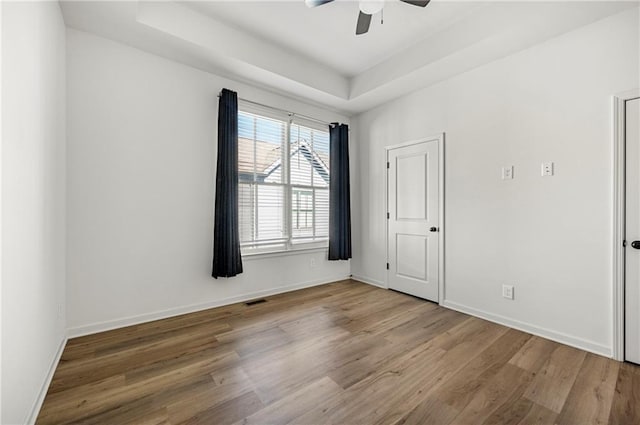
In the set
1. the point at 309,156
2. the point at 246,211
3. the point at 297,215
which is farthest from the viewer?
the point at 309,156

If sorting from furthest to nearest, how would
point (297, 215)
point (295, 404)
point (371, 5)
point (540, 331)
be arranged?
point (297, 215), point (540, 331), point (371, 5), point (295, 404)

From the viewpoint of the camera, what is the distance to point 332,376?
1953 millimetres

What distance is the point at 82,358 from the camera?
2.16 meters

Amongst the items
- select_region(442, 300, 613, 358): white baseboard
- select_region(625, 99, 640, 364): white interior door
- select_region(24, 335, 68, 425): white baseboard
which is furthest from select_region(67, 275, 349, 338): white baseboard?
select_region(625, 99, 640, 364): white interior door

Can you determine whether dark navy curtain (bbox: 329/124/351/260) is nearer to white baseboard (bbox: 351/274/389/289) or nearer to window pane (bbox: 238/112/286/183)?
white baseboard (bbox: 351/274/389/289)

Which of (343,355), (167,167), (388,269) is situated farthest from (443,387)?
(167,167)

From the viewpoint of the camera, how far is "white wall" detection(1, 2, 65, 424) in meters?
1.26

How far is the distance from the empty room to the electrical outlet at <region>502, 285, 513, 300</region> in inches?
0.8

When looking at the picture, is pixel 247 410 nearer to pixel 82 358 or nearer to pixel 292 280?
pixel 82 358

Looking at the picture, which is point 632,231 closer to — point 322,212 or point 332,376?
point 332,376

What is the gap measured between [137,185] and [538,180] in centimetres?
400

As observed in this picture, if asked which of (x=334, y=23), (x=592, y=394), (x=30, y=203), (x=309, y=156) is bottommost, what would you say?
(x=592, y=394)

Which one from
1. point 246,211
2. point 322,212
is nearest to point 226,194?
point 246,211

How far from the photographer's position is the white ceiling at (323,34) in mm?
2361
